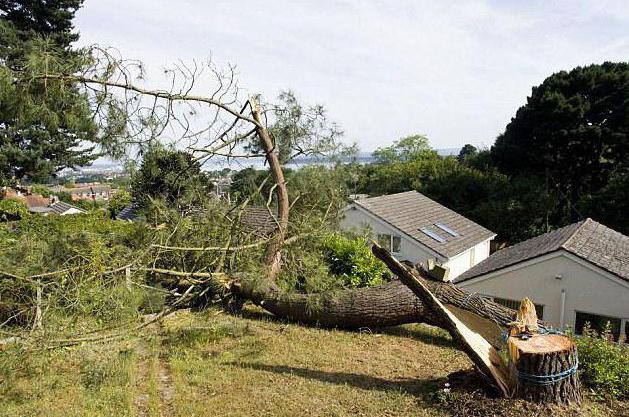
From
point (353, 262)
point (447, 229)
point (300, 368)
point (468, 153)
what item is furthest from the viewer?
point (468, 153)

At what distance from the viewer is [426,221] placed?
1866 centimetres

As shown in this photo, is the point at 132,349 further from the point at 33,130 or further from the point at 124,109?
the point at 33,130

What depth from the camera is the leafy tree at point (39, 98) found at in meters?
6.06

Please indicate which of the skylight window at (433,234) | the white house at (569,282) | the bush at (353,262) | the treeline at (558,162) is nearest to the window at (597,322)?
the white house at (569,282)

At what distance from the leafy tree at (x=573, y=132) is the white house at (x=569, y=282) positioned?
13.7 metres

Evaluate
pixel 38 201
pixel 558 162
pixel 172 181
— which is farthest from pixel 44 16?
pixel 38 201

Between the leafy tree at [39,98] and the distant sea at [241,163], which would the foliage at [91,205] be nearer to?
the leafy tree at [39,98]

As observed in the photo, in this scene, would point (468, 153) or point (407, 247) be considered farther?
point (468, 153)

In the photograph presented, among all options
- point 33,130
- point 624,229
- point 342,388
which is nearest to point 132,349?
point 342,388

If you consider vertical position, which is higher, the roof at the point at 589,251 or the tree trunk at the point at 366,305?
the roof at the point at 589,251

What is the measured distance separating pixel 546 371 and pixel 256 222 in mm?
6818

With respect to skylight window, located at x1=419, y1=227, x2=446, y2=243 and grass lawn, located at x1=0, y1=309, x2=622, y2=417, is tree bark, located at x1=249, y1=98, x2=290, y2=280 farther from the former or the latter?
skylight window, located at x1=419, y1=227, x2=446, y2=243

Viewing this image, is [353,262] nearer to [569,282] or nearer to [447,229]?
[569,282]

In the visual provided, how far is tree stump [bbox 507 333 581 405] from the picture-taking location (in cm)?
467
